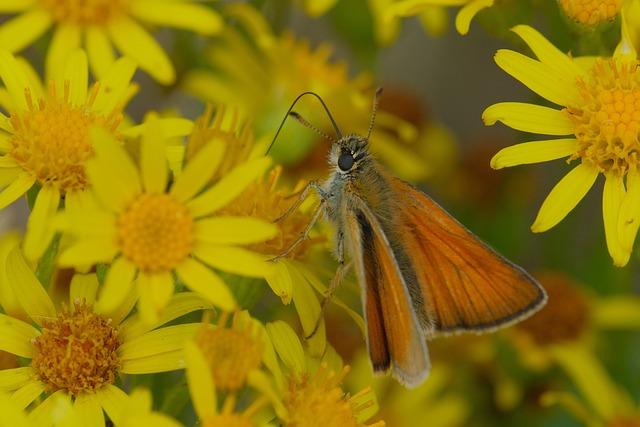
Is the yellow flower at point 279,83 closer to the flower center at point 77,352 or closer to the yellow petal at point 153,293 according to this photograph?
the flower center at point 77,352

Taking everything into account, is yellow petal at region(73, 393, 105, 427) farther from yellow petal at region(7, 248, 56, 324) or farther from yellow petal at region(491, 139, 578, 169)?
yellow petal at region(491, 139, 578, 169)

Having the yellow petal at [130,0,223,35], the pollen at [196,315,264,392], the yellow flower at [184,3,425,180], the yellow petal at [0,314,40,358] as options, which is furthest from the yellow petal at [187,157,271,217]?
the yellow flower at [184,3,425,180]

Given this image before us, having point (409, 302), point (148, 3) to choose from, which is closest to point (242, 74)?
point (148, 3)

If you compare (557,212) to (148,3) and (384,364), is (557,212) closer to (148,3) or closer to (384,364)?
(384,364)

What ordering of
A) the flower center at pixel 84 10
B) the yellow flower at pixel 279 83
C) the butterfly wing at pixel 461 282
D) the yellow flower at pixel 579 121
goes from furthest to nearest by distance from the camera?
the yellow flower at pixel 279 83 → the flower center at pixel 84 10 → the yellow flower at pixel 579 121 → the butterfly wing at pixel 461 282

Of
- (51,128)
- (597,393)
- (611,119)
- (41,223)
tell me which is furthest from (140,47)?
(597,393)

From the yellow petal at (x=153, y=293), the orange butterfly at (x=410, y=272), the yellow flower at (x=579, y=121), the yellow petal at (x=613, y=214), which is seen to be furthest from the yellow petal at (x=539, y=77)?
the yellow petal at (x=153, y=293)

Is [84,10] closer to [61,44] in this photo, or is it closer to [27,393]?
[61,44]
